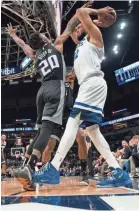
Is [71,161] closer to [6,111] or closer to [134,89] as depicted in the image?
[134,89]

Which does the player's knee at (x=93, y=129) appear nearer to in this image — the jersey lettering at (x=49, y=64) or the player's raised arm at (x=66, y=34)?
the jersey lettering at (x=49, y=64)

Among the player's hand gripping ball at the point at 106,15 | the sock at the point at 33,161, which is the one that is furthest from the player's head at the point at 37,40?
the sock at the point at 33,161

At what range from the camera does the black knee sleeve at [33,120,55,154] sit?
7.87 ft

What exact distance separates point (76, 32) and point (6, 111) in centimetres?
2060

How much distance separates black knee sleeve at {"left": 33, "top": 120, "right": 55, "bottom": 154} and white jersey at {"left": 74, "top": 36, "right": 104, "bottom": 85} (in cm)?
44

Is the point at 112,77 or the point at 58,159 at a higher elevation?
the point at 112,77

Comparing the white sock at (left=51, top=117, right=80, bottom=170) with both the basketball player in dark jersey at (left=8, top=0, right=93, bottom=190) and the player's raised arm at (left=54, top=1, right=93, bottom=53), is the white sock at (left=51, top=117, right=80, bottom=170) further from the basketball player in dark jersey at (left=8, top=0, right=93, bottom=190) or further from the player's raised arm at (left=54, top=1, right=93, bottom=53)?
the player's raised arm at (left=54, top=1, right=93, bottom=53)

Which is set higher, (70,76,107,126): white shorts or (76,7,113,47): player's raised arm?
(76,7,113,47): player's raised arm

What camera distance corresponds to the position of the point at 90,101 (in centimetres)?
240

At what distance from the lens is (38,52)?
9.21 ft

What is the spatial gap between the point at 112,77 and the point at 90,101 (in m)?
18.1

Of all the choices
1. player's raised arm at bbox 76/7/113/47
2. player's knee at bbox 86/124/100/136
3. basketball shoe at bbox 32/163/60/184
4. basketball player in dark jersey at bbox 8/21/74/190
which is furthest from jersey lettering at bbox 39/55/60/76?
basketball shoe at bbox 32/163/60/184

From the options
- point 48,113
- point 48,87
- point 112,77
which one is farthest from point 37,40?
point 112,77

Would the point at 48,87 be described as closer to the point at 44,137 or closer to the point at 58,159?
the point at 44,137
